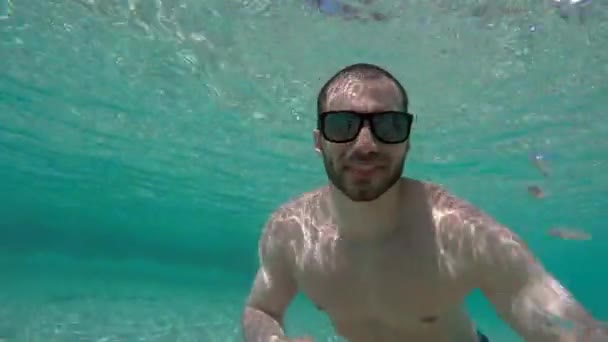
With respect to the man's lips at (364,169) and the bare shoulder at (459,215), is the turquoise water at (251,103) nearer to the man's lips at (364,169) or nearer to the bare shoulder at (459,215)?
the bare shoulder at (459,215)

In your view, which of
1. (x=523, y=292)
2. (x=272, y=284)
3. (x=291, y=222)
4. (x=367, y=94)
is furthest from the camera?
(x=291, y=222)

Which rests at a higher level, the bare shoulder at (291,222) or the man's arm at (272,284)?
the bare shoulder at (291,222)

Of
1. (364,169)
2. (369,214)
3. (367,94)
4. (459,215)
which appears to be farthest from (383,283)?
(367,94)

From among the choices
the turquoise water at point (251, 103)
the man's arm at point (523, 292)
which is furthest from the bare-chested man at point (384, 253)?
the turquoise water at point (251, 103)

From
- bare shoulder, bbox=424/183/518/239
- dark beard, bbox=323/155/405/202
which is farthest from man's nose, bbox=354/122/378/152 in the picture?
bare shoulder, bbox=424/183/518/239

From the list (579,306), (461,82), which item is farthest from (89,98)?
(579,306)

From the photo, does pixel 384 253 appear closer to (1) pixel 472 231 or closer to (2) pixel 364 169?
(1) pixel 472 231
